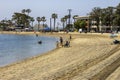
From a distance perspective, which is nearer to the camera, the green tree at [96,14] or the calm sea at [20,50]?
the calm sea at [20,50]

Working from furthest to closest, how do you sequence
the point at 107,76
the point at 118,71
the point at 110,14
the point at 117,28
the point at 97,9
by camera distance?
the point at 97,9, the point at 110,14, the point at 117,28, the point at 118,71, the point at 107,76

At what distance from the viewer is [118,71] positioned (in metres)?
22.6

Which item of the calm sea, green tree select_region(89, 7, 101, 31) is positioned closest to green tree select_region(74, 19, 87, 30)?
green tree select_region(89, 7, 101, 31)

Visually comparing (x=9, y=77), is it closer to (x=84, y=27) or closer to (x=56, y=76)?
(x=56, y=76)

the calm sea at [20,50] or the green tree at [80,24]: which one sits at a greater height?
the green tree at [80,24]

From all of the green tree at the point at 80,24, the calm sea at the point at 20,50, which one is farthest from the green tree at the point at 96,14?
the calm sea at the point at 20,50

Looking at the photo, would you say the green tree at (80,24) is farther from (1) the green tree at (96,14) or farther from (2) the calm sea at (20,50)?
(2) the calm sea at (20,50)

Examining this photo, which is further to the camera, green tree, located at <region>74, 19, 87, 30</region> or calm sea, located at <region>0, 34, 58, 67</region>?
green tree, located at <region>74, 19, 87, 30</region>

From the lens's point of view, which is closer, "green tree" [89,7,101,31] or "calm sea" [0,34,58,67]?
"calm sea" [0,34,58,67]

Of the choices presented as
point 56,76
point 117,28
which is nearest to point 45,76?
point 56,76

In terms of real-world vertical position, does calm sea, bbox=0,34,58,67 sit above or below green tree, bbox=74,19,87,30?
below

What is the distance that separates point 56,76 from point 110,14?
132876 mm

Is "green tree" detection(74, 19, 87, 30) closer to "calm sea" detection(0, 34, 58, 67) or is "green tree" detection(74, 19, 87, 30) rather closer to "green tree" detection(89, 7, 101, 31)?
"green tree" detection(89, 7, 101, 31)

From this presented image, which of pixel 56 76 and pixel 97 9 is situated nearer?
pixel 56 76
